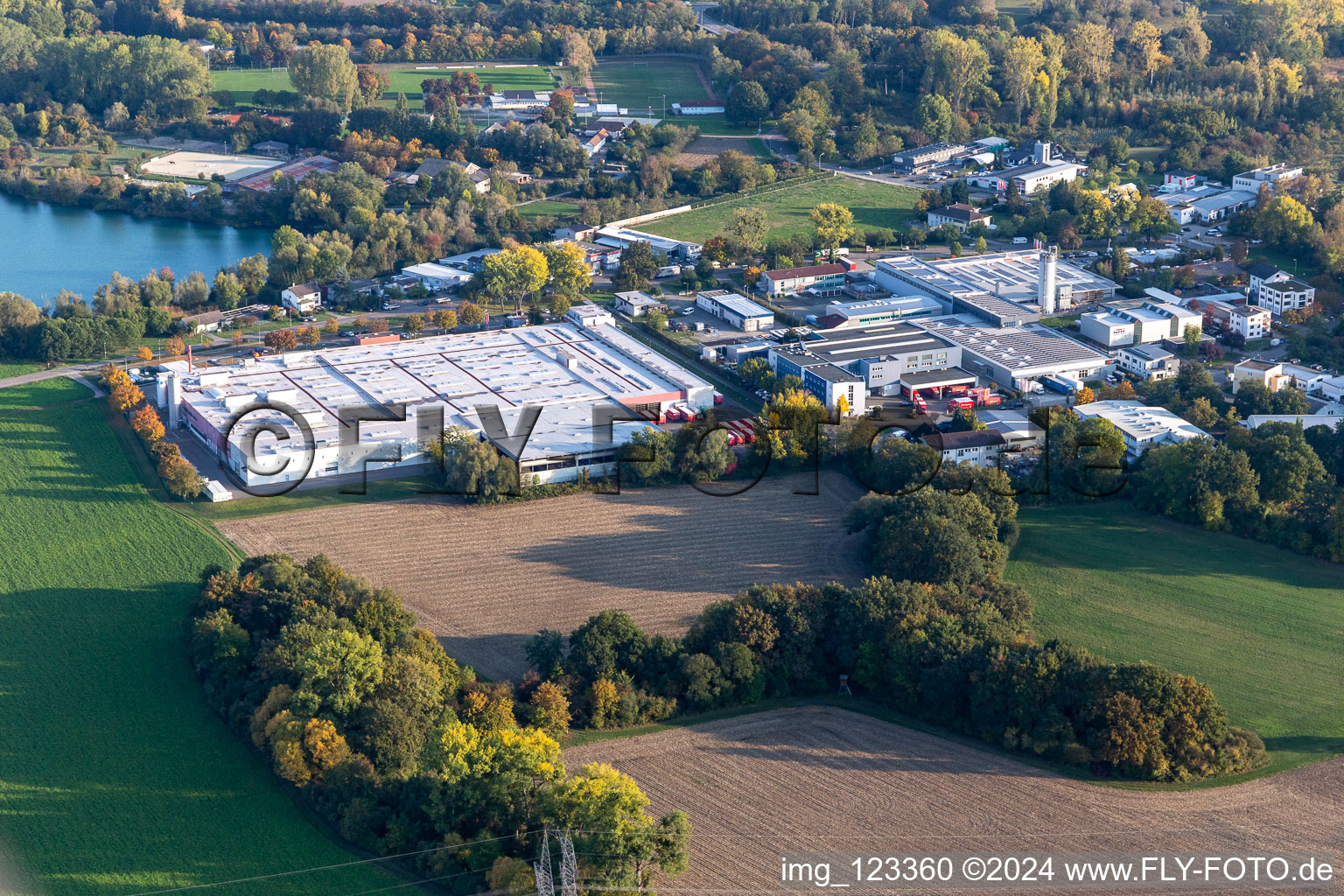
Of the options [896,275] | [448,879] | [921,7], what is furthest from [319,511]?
[921,7]

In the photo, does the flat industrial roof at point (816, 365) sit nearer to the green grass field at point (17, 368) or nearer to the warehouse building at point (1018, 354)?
the warehouse building at point (1018, 354)

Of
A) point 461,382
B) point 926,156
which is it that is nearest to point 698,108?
point 926,156

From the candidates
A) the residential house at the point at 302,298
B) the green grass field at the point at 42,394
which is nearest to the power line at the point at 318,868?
the green grass field at the point at 42,394

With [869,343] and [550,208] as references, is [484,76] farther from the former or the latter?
[869,343]

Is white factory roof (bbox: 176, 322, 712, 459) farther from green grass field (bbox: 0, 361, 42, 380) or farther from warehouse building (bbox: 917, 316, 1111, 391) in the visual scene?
warehouse building (bbox: 917, 316, 1111, 391)

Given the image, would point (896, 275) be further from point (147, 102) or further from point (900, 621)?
point (147, 102)

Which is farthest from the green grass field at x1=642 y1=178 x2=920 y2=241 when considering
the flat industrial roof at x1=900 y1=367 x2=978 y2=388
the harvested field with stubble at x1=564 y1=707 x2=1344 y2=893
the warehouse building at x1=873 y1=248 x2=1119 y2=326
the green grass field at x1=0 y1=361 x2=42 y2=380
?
the harvested field with stubble at x1=564 y1=707 x2=1344 y2=893
